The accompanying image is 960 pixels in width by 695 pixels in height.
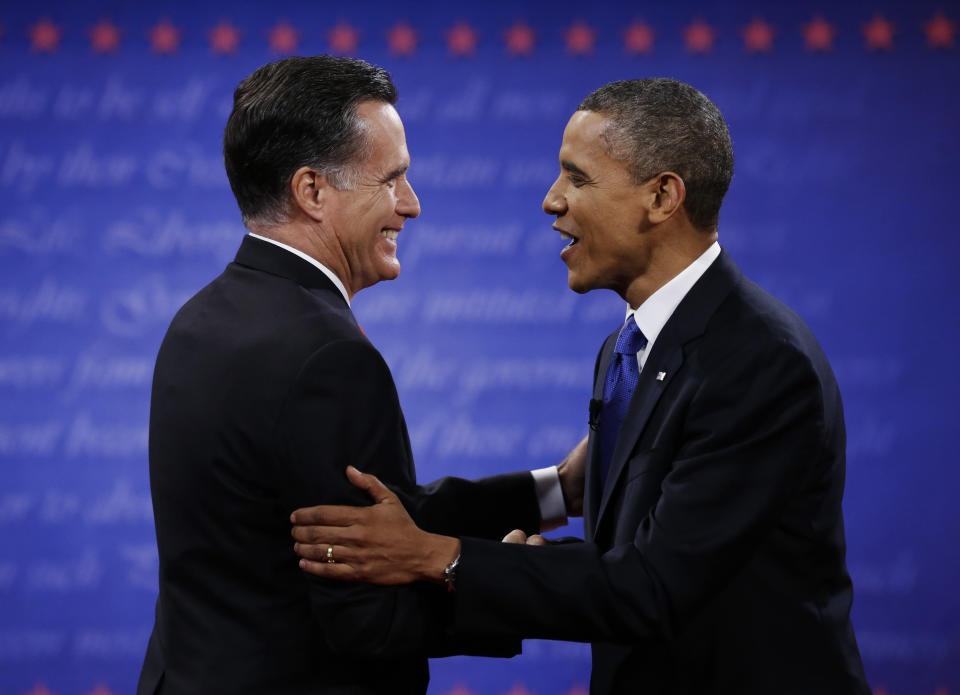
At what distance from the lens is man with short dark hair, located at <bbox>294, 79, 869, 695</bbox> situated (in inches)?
57.5

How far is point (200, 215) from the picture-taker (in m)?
3.54

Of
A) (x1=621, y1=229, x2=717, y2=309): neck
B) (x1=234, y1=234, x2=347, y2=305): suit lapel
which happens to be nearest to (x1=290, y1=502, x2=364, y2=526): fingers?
(x1=234, y1=234, x2=347, y2=305): suit lapel

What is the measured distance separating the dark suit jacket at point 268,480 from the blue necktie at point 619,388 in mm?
400

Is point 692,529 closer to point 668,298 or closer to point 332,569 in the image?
point 668,298

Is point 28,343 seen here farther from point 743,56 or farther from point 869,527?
point 869,527

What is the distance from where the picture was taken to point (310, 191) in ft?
5.15

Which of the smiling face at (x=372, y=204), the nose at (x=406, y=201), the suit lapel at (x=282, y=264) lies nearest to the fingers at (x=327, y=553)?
the suit lapel at (x=282, y=264)

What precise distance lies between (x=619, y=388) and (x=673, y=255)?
252 mm

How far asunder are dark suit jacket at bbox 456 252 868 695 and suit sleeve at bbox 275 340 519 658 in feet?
0.47

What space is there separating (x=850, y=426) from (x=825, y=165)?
3.05 feet

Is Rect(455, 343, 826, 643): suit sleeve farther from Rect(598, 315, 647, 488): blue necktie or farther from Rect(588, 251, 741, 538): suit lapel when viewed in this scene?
Rect(598, 315, 647, 488): blue necktie

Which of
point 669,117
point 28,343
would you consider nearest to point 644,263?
point 669,117

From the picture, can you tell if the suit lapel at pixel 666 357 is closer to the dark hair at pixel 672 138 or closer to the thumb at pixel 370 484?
the dark hair at pixel 672 138

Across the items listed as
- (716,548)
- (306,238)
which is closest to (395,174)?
(306,238)
